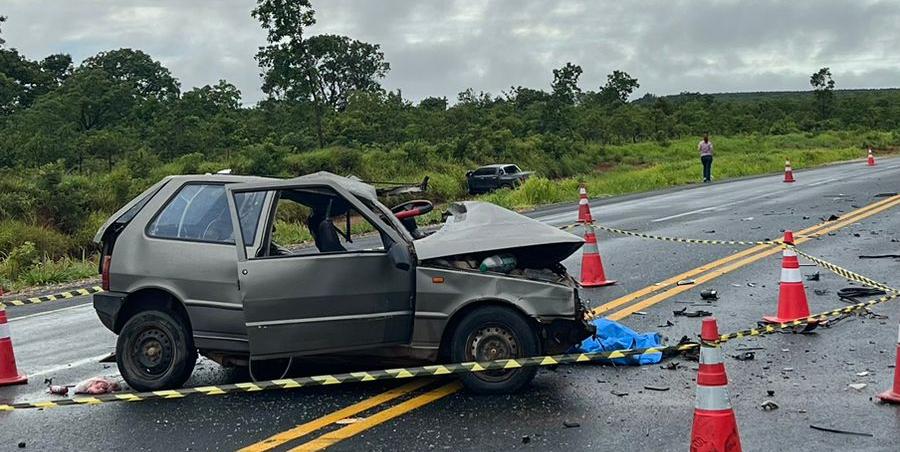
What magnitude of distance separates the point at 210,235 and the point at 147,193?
75 centimetres

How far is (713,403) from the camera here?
448 centimetres

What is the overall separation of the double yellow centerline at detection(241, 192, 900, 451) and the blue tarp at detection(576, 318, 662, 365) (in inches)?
47.5

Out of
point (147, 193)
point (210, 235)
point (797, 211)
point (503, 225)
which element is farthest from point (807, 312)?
point (797, 211)

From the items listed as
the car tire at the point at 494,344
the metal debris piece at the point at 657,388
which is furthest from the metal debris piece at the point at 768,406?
the car tire at the point at 494,344

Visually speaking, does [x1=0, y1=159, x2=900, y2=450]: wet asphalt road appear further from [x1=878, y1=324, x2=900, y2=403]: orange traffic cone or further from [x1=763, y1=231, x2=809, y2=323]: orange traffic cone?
[x1=763, y1=231, x2=809, y2=323]: orange traffic cone

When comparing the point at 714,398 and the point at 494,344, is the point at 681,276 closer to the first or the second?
the point at 494,344

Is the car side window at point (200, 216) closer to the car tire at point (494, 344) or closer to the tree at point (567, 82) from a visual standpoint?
the car tire at point (494, 344)

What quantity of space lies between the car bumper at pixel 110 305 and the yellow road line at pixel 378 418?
7.10ft

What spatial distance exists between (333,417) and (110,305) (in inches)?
80.8

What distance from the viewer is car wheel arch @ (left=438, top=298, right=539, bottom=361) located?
6.22m

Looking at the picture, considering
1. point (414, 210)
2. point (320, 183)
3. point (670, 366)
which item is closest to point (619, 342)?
point (670, 366)

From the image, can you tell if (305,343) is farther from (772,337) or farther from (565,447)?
(772,337)

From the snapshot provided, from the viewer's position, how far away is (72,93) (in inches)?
1609

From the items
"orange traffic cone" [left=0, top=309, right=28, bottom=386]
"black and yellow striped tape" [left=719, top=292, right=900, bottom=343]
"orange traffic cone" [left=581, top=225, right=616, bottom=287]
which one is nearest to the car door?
"orange traffic cone" [left=0, top=309, right=28, bottom=386]
